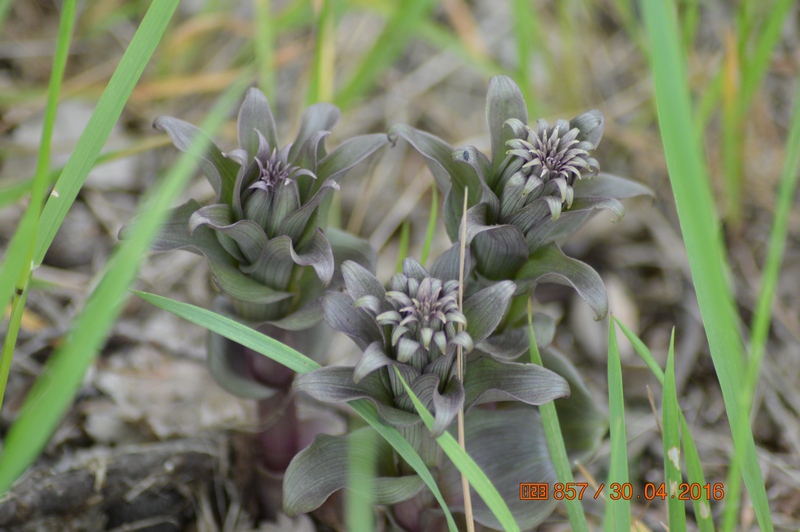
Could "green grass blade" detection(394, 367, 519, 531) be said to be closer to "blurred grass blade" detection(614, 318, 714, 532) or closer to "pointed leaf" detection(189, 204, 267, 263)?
"blurred grass blade" detection(614, 318, 714, 532)

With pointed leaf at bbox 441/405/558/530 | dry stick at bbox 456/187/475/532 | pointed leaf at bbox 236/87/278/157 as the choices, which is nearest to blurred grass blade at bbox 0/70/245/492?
pointed leaf at bbox 236/87/278/157

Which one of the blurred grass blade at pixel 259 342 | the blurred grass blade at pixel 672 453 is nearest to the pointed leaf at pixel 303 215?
the blurred grass blade at pixel 259 342

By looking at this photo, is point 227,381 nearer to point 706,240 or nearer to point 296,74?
point 706,240

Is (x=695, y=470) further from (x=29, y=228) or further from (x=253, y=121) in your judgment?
(x=29, y=228)

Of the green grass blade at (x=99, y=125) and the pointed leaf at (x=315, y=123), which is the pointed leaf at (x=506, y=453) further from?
the green grass blade at (x=99, y=125)

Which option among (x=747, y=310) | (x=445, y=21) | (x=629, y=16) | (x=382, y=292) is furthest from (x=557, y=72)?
(x=382, y=292)
